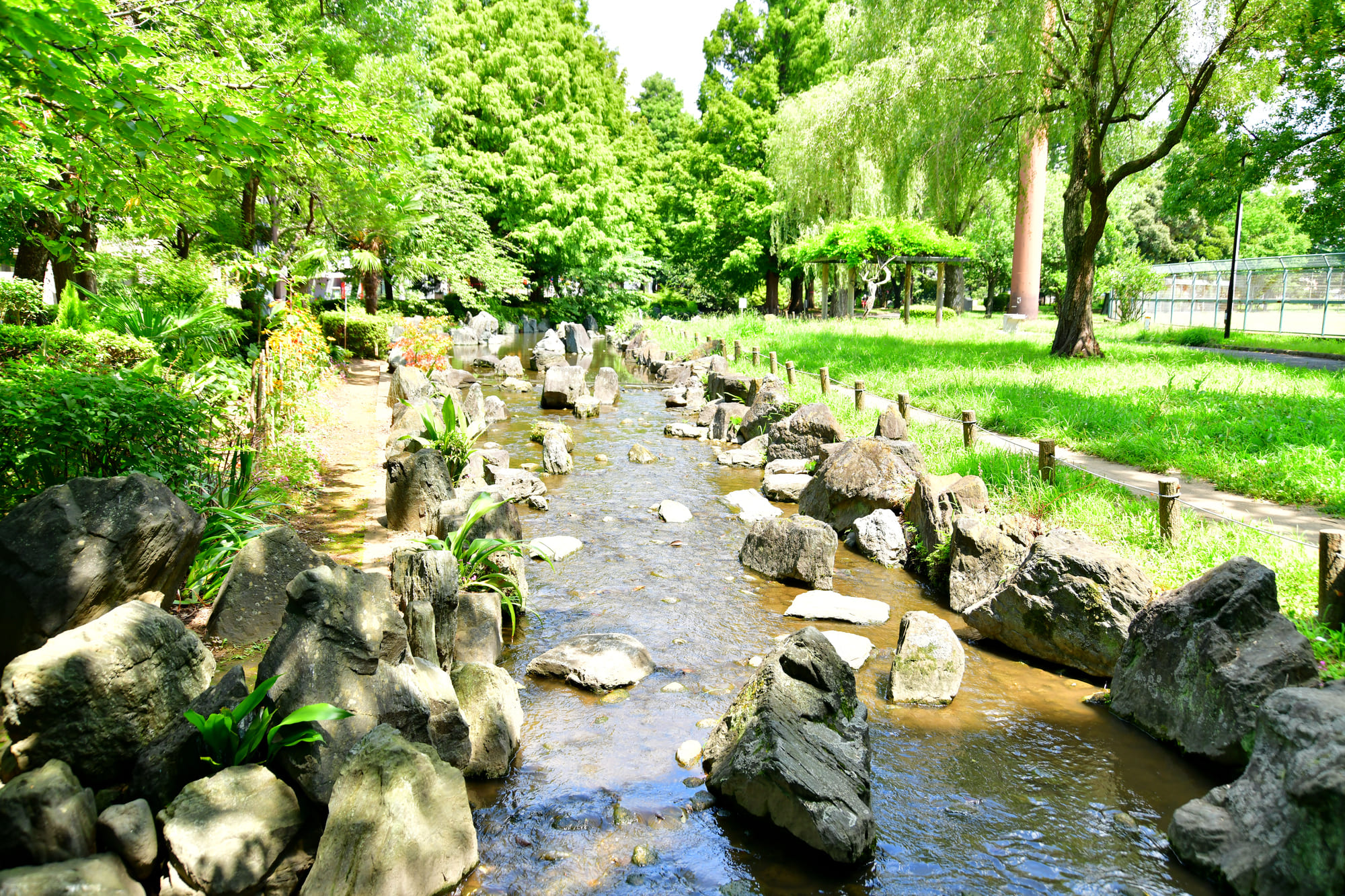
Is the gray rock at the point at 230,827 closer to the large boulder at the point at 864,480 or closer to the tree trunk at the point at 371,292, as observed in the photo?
the large boulder at the point at 864,480

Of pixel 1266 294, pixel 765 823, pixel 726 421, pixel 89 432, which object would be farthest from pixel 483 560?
pixel 1266 294

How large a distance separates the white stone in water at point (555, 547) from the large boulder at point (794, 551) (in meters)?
1.72

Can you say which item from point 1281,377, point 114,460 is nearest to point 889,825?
point 114,460

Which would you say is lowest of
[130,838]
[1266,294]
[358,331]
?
[130,838]

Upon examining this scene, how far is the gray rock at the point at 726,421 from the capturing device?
14305 mm

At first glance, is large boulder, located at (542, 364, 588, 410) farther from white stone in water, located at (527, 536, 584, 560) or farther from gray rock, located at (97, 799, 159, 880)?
gray rock, located at (97, 799, 159, 880)

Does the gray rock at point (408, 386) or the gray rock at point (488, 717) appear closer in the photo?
the gray rock at point (488, 717)

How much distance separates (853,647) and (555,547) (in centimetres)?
330

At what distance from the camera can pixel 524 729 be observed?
511 centimetres

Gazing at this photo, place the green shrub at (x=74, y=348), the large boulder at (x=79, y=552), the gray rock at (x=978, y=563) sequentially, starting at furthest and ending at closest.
Answer: 1. the green shrub at (x=74, y=348)
2. the gray rock at (x=978, y=563)
3. the large boulder at (x=79, y=552)

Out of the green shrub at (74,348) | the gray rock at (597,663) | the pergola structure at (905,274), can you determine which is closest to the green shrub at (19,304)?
the green shrub at (74,348)

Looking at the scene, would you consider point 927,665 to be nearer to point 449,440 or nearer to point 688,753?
point 688,753

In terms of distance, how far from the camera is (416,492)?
25.0 ft

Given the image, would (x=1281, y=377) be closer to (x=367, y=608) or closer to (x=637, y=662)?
(x=637, y=662)
